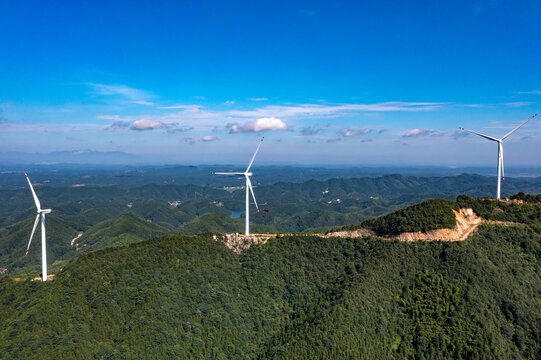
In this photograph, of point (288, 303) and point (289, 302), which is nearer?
point (288, 303)

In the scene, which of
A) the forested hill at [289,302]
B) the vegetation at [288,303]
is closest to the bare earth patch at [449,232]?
the forested hill at [289,302]

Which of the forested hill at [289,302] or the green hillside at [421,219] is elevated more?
the green hillside at [421,219]

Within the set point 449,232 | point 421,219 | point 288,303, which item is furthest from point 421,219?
point 288,303

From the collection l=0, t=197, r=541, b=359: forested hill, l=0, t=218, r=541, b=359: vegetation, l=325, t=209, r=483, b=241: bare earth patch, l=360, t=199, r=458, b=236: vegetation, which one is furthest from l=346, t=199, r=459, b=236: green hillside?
l=0, t=218, r=541, b=359: vegetation

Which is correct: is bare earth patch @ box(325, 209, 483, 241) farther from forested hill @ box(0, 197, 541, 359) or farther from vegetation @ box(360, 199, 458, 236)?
forested hill @ box(0, 197, 541, 359)

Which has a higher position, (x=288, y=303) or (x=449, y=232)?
(x=449, y=232)

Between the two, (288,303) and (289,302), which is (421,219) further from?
(288,303)

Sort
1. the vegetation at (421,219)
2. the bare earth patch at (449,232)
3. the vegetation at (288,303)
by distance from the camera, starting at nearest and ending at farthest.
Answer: the vegetation at (288,303), the bare earth patch at (449,232), the vegetation at (421,219)

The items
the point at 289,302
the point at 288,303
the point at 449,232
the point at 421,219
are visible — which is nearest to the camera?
the point at 288,303

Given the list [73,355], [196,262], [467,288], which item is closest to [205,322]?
[196,262]

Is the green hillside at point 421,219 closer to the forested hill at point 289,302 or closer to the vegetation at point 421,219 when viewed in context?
the vegetation at point 421,219
